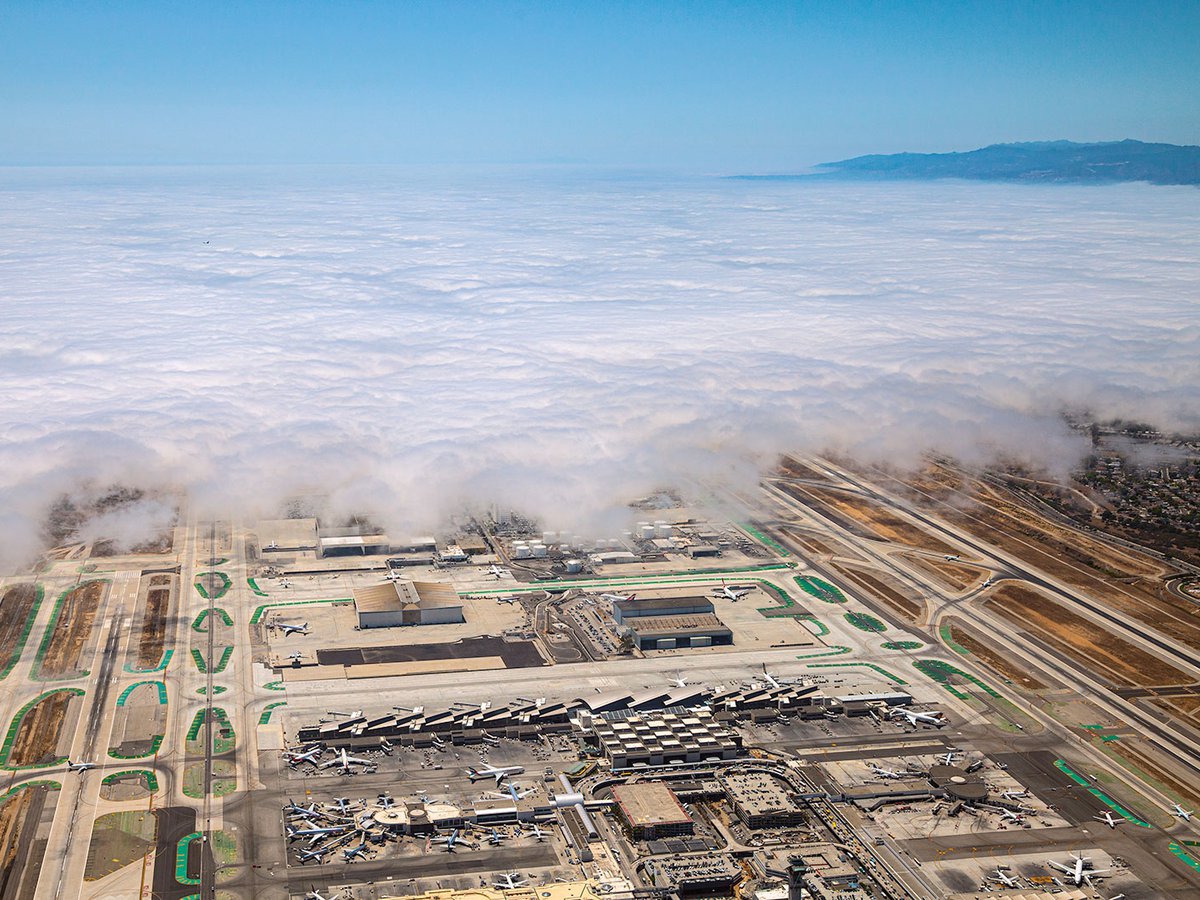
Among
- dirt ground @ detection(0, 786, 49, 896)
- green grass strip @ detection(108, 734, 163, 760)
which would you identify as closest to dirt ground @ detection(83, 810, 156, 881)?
dirt ground @ detection(0, 786, 49, 896)

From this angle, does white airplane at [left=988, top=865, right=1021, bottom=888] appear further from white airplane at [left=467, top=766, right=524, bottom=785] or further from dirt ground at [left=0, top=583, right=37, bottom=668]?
dirt ground at [left=0, top=583, right=37, bottom=668]

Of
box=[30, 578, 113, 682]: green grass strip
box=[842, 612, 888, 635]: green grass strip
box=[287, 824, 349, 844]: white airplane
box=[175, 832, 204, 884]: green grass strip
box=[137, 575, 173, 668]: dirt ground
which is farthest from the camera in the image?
box=[842, 612, 888, 635]: green grass strip

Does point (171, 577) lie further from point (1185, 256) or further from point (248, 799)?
point (1185, 256)

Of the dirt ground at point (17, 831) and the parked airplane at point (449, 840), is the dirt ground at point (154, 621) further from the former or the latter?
the parked airplane at point (449, 840)

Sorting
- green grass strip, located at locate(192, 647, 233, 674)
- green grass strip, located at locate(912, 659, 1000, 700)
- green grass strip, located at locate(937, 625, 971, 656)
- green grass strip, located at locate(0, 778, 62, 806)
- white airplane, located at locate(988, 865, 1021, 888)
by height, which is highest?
green grass strip, located at locate(0, 778, 62, 806)

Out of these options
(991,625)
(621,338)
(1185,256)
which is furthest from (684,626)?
(1185,256)

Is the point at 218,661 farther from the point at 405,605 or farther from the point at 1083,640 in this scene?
the point at 1083,640
